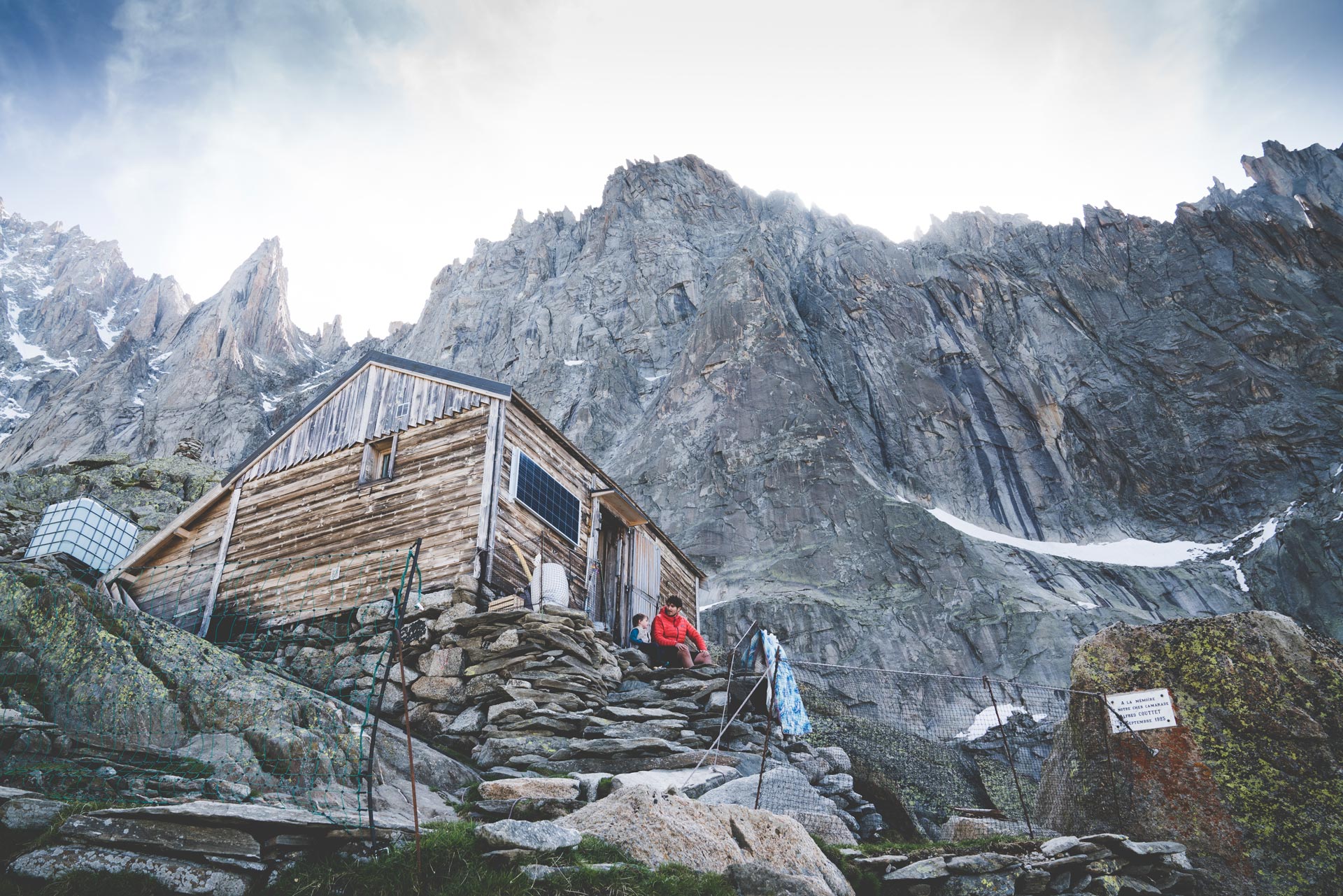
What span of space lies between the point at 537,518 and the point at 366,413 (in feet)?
13.8

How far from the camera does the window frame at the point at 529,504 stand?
14.7 m

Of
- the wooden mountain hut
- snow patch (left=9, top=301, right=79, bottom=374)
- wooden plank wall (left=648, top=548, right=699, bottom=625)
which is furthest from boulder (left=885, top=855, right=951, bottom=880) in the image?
snow patch (left=9, top=301, right=79, bottom=374)

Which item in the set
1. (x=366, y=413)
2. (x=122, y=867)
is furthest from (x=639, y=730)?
(x=366, y=413)

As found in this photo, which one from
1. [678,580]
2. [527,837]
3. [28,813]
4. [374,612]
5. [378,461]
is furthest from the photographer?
[678,580]

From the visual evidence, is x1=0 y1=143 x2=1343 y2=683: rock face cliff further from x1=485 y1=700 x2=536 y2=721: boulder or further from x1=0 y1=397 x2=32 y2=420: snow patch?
x1=485 y1=700 x2=536 y2=721: boulder

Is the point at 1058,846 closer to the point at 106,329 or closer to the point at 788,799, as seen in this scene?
the point at 788,799

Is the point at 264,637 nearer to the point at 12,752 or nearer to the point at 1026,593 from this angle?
the point at 12,752

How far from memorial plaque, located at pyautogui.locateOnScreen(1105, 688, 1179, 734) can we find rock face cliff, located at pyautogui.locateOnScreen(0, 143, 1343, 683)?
32048 millimetres

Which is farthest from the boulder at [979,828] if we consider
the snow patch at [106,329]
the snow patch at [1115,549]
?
the snow patch at [106,329]

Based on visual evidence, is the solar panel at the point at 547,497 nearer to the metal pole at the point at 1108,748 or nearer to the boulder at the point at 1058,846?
the metal pole at the point at 1108,748

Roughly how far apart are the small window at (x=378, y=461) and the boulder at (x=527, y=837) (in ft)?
35.4

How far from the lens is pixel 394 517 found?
14891mm

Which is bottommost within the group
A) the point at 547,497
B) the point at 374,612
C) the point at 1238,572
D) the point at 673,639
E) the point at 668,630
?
the point at 673,639

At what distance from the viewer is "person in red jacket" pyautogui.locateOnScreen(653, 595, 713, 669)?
13852 millimetres
